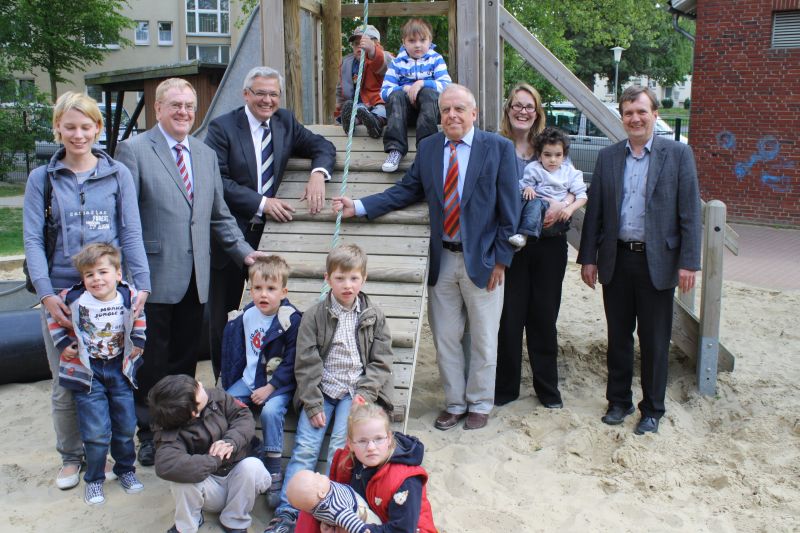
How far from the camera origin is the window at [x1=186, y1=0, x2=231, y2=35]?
39.0 metres

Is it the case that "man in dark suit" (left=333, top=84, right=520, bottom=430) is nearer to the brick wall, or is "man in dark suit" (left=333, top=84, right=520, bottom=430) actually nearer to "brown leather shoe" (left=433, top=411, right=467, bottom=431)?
"brown leather shoe" (left=433, top=411, right=467, bottom=431)

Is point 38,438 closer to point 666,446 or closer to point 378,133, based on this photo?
point 378,133

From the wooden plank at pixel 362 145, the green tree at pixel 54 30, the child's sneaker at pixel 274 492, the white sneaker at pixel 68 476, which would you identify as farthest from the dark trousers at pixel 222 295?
the green tree at pixel 54 30

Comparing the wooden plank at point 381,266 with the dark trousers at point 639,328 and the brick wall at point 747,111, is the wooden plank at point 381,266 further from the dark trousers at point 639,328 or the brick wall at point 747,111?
the brick wall at point 747,111

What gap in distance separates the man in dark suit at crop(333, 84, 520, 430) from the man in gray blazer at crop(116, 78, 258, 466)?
0.82 meters

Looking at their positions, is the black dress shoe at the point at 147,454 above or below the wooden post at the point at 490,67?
below

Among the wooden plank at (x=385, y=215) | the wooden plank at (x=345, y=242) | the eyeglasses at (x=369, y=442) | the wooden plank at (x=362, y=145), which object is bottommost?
the eyeglasses at (x=369, y=442)

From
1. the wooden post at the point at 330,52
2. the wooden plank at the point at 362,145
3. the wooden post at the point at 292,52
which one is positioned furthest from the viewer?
the wooden post at the point at 330,52

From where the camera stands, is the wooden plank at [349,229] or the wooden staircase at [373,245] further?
the wooden plank at [349,229]

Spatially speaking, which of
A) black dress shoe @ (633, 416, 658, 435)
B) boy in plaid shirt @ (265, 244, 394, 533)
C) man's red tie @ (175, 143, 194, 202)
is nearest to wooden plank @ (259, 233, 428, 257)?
man's red tie @ (175, 143, 194, 202)

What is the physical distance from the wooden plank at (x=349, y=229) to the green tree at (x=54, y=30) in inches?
701

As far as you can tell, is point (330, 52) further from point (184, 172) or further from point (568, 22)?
point (568, 22)

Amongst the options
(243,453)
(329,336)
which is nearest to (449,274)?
(329,336)

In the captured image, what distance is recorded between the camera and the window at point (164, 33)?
38469 millimetres
